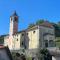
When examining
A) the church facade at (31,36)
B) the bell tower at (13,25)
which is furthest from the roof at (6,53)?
the bell tower at (13,25)

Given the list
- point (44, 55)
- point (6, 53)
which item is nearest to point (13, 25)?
point (44, 55)

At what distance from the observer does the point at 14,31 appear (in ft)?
209

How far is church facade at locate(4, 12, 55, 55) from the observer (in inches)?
2143

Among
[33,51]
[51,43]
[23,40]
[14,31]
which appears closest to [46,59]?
[33,51]

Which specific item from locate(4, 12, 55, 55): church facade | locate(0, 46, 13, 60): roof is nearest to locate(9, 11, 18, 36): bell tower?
locate(4, 12, 55, 55): church facade

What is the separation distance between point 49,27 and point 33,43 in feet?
17.8

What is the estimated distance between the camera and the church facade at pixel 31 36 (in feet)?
179

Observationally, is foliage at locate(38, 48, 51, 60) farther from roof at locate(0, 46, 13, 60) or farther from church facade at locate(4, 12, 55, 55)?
roof at locate(0, 46, 13, 60)

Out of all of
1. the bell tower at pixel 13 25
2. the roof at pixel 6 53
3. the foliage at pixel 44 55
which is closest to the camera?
the roof at pixel 6 53

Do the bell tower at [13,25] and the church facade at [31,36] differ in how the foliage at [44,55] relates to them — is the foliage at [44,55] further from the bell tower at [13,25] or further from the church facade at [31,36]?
the bell tower at [13,25]

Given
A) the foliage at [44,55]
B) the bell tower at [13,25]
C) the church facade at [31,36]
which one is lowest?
the foliage at [44,55]

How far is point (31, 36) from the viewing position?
2259 inches

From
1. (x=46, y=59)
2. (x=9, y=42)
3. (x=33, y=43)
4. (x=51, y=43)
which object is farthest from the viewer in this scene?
(x=9, y=42)

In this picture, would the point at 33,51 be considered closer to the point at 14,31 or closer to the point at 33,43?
the point at 33,43
